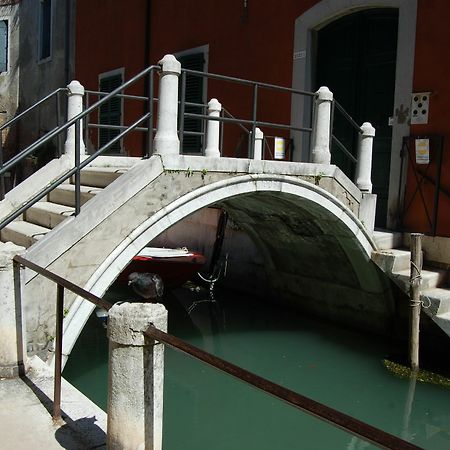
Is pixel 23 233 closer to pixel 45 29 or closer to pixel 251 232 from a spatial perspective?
pixel 251 232

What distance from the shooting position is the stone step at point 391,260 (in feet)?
26.0

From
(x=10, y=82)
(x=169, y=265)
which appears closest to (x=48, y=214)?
(x=169, y=265)

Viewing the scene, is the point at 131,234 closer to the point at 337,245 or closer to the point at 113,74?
the point at 337,245

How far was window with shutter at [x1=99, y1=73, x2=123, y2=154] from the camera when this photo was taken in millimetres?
13969

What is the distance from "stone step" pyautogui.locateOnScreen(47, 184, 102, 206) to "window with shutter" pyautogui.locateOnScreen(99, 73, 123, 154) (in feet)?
24.0

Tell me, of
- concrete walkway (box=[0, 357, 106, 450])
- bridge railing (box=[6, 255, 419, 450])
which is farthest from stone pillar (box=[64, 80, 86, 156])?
bridge railing (box=[6, 255, 419, 450])

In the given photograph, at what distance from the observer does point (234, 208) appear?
31.5ft

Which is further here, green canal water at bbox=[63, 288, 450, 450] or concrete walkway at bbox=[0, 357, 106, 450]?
green canal water at bbox=[63, 288, 450, 450]

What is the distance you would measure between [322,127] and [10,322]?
4.72 m

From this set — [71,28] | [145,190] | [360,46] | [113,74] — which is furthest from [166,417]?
[71,28]

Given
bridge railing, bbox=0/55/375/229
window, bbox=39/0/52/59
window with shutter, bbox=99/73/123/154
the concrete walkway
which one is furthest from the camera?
window, bbox=39/0/52/59

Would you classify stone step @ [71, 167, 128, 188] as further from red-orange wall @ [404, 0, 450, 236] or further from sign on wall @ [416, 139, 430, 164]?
red-orange wall @ [404, 0, 450, 236]

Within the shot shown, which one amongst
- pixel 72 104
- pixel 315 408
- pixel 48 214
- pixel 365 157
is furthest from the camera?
pixel 365 157

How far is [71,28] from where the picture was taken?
1591 cm
